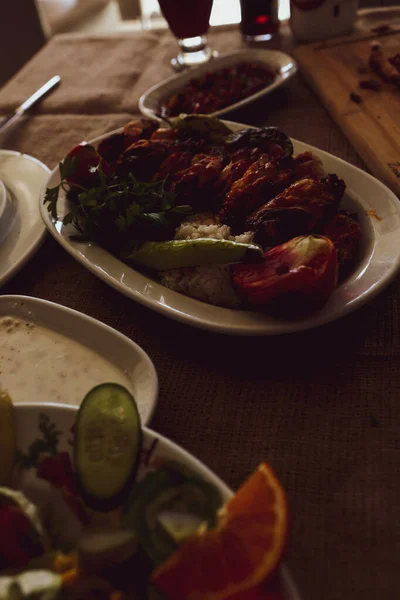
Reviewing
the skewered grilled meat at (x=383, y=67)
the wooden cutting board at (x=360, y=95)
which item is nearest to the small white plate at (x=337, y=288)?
the wooden cutting board at (x=360, y=95)

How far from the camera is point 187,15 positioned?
193 cm

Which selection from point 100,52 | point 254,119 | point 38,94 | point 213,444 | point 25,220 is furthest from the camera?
point 100,52

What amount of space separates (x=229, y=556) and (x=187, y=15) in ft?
6.05

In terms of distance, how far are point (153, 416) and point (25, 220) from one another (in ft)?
2.45

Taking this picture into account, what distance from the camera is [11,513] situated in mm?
625

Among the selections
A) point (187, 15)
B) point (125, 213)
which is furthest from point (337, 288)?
point (187, 15)

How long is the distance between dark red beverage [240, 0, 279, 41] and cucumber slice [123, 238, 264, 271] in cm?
146

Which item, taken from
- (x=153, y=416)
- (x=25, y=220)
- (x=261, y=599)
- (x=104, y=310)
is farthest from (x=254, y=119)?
(x=261, y=599)

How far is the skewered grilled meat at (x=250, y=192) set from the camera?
3.63 ft

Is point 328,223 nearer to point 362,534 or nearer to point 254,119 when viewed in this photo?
point 362,534

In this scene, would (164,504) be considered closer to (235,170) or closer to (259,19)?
(235,170)

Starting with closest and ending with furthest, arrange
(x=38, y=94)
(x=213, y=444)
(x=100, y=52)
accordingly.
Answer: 1. (x=213, y=444)
2. (x=38, y=94)
3. (x=100, y=52)

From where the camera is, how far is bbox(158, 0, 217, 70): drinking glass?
1.91 meters

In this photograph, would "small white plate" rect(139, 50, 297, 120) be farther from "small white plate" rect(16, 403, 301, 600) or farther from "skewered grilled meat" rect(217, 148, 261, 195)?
"small white plate" rect(16, 403, 301, 600)
